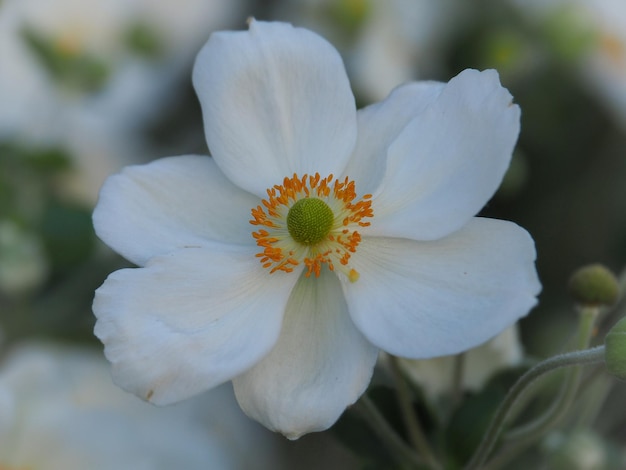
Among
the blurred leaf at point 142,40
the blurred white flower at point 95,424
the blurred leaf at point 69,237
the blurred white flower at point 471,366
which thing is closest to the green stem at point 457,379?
the blurred white flower at point 471,366

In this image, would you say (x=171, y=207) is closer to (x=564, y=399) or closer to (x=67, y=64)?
(x=564, y=399)

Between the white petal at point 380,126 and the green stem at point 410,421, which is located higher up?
the white petal at point 380,126

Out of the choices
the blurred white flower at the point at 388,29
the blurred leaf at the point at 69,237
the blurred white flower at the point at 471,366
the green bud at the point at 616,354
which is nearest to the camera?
the green bud at the point at 616,354

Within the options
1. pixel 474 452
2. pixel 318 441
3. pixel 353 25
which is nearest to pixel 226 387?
pixel 318 441

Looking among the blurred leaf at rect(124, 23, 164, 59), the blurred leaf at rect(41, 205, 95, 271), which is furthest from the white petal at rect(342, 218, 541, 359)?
the blurred leaf at rect(124, 23, 164, 59)

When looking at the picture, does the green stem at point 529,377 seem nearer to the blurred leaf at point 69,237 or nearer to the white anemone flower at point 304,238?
the white anemone flower at point 304,238

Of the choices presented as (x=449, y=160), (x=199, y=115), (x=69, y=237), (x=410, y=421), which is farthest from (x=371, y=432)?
(x=199, y=115)
